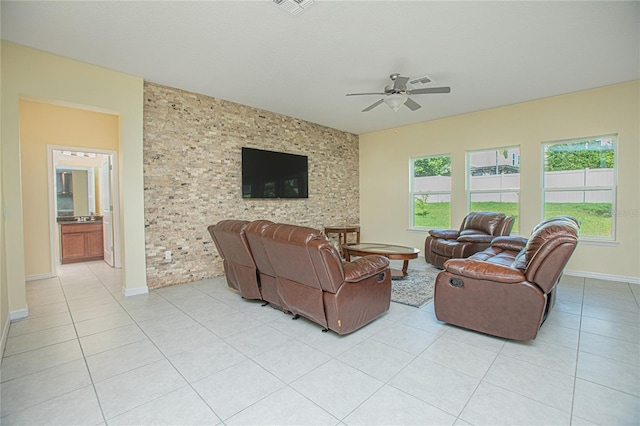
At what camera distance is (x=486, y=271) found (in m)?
2.57

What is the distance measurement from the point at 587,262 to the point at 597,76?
272cm

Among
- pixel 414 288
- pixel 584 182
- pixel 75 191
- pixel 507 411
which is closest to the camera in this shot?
pixel 507 411

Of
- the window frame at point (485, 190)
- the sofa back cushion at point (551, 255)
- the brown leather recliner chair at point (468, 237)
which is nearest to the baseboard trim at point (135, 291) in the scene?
the sofa back cushion at point (551, 255)

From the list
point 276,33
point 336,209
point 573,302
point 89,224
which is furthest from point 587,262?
point 89,224

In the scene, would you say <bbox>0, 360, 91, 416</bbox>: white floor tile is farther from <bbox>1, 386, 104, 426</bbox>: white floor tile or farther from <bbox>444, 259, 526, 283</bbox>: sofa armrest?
<bbox>444, 259, 526, 283</bbox>: sofa armrest

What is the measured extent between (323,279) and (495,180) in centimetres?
464

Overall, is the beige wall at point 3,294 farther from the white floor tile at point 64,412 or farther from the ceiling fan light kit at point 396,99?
the ceiling fan light kit at point 396,99

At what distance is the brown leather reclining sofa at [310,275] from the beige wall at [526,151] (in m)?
3.79

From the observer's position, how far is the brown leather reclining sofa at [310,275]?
8.13 ft

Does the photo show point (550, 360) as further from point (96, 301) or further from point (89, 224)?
point (89, 224)

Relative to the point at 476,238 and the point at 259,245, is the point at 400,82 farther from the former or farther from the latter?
the point at 476,238

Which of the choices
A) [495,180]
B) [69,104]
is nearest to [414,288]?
[495,180]

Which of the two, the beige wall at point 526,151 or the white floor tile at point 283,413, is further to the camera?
the beige wall at point 526,151

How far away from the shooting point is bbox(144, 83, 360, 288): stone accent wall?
4184mm
